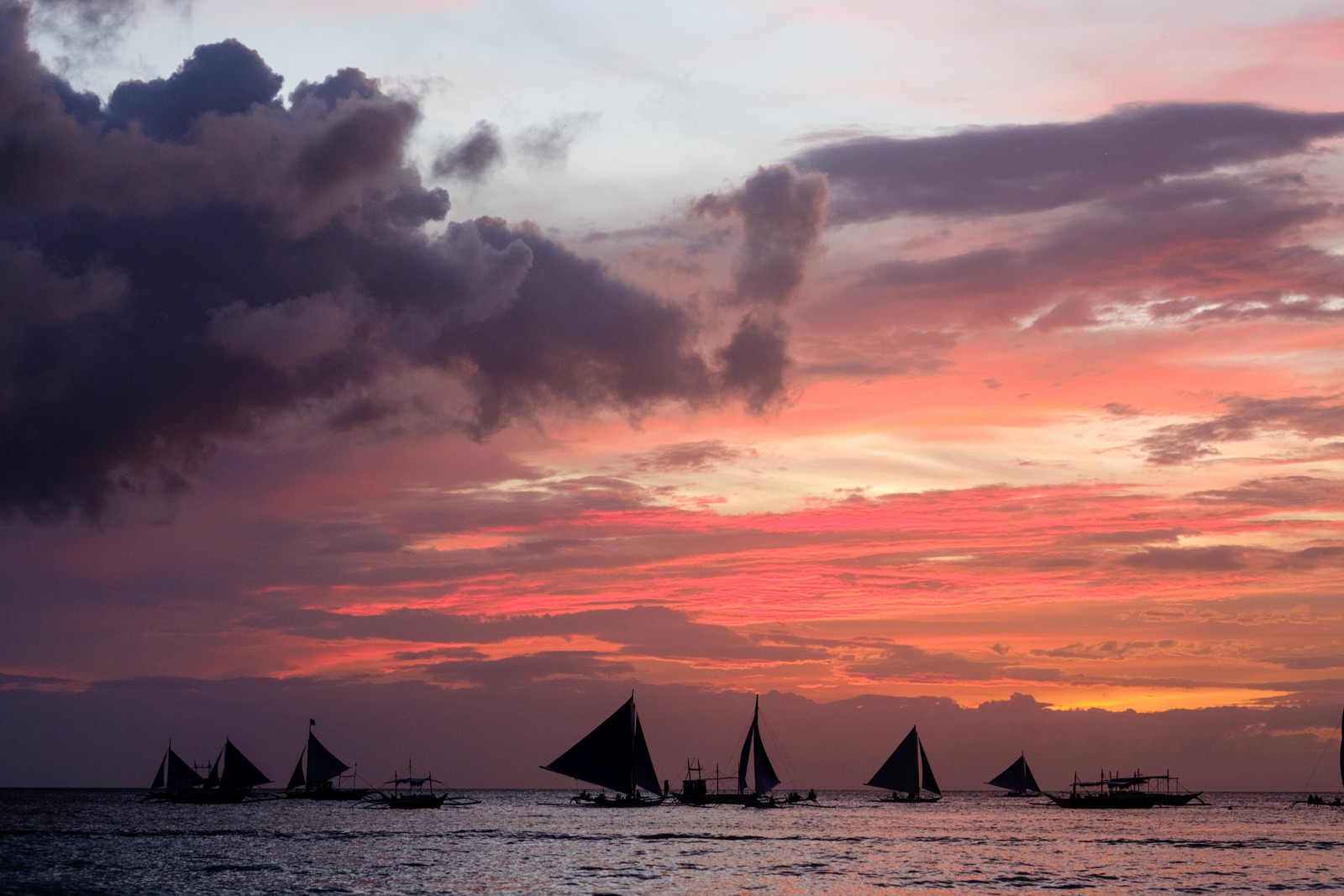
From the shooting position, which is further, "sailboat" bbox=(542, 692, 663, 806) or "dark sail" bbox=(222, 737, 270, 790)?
"dark sail" bbox=(222, 737, 270, 790)

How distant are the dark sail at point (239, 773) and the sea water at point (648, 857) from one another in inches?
599

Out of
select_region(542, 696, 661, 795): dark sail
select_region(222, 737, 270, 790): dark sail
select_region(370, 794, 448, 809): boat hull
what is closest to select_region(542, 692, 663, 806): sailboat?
select_region(542, 696, 661, 795): dark sail

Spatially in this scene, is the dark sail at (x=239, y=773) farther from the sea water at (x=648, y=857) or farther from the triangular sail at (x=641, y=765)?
the triangular sail at (x=641, y=765)

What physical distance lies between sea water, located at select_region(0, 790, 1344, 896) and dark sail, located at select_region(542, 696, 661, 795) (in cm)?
544

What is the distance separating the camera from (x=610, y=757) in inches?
5832

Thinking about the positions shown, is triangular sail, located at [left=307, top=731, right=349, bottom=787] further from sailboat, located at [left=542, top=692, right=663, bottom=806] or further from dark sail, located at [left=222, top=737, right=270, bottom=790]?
sailboat, located at [left=542, top=692, right=663, bottom=806]

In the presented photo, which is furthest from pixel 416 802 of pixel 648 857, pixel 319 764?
pixel 648 857

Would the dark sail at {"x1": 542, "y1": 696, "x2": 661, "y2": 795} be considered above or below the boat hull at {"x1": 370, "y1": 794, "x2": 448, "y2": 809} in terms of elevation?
above

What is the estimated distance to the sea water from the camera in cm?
8769

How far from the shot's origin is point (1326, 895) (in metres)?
83.9

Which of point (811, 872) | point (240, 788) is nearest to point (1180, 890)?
point (811, 872)

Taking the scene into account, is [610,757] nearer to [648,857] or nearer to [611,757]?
[611,757]

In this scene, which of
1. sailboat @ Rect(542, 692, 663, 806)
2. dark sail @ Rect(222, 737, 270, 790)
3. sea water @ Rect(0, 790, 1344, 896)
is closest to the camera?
sea water @ Rect(0, 790, 1344, 896)

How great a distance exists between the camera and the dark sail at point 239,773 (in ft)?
622
